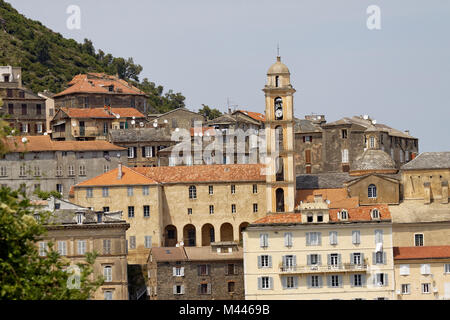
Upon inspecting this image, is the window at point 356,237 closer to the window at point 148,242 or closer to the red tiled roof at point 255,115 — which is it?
the window at point 148,242

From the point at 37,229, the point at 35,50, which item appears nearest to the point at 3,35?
the point at 35,50

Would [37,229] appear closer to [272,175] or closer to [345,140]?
[272,175]

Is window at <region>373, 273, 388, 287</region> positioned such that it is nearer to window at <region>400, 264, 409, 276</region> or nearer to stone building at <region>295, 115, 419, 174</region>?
window at <region>400, 264, 409, 276</region>

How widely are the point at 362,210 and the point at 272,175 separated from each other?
988 centimetres

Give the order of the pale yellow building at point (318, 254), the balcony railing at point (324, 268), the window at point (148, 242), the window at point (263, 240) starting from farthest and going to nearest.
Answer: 1. the window at point (148, 242)
2. the window at point (263, 240)
3. the balcony railing at point (324, 268)
4. the pale yellow building at point (318, 254)

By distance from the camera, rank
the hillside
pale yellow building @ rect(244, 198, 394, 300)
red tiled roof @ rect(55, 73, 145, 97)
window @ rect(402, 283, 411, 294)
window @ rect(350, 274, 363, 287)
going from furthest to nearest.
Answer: the hillside
red tiled roof @ rect(55, 73, 145, 97)
pale yellow building @ rect(244, 198, 394, 300)
window @ rect(350, 274, 363, 287)
window @ rect(402, 283, 411, 294)

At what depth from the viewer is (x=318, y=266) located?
98938 millimetres

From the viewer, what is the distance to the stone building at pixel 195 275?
99.0 m

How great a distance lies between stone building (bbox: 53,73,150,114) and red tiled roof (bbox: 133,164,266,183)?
1366 inches

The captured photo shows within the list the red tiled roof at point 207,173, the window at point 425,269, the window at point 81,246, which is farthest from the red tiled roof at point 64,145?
the window at point 425,269

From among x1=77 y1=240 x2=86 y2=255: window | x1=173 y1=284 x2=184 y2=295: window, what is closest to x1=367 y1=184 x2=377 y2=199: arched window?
x1=173 y1=284 x2=184 y2=295: window

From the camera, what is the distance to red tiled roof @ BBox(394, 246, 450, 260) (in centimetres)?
9881

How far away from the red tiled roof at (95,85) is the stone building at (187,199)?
123 ft

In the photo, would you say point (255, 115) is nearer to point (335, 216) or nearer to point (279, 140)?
point (279, 140)
